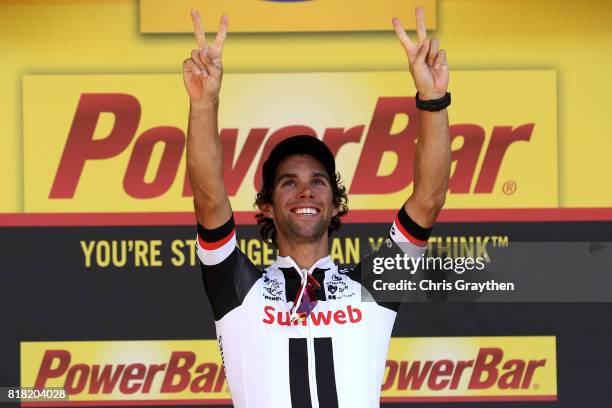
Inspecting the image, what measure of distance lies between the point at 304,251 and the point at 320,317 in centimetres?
18

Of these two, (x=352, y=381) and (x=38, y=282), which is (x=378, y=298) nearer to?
(x=352, y=381)

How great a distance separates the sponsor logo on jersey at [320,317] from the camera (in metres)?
2.53

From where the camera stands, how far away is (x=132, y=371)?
375 cm

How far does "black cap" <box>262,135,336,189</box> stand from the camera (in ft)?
8.73

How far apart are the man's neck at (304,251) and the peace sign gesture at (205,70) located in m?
0.44

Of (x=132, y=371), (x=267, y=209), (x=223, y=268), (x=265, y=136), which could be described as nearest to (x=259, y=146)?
(x=265, y=136)

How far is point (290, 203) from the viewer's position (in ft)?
8.42

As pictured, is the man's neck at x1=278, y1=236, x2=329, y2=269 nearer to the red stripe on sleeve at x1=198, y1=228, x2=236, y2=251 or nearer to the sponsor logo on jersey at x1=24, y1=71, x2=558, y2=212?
the red stripe on sleeve at x1=198, y1=228, x2=236, y2=251

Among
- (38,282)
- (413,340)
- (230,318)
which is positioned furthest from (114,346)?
(230,318)

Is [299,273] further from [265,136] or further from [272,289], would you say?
[265,136]

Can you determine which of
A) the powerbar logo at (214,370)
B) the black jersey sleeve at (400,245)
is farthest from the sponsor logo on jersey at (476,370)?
the black jersey sleeve at (400,245)

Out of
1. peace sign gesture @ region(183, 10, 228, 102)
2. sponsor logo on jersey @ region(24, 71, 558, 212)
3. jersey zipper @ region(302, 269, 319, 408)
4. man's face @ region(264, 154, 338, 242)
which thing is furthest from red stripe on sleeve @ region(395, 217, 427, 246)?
sponsor logo on jersey @ region(24, 71, 558, 212)

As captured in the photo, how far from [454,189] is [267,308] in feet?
4.67

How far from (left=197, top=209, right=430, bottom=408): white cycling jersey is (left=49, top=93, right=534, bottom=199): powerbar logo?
3.90 ft
